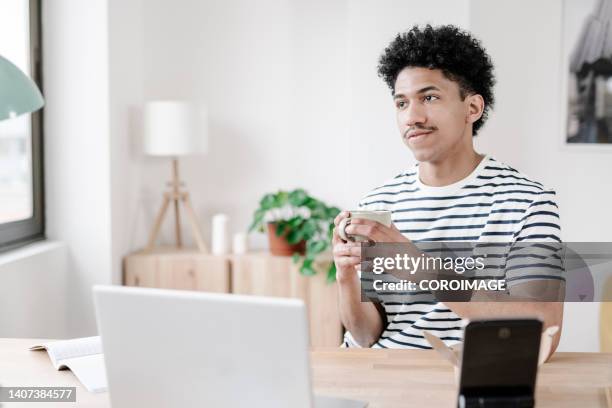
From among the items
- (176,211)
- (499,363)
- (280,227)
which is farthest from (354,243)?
(176,211)

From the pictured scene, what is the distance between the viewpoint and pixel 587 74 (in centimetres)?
319

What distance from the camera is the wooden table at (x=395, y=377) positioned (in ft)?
4.68

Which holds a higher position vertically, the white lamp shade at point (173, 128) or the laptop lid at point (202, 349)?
the white lamp shade at point (173, 128)

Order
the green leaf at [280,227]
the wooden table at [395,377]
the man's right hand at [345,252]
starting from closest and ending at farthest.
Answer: the wooden table at [395,377]
the man's right hand at [345,252]
the green leaf at [280,227]

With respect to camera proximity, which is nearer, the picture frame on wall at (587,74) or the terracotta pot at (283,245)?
the picture frame on wall at (587,74)

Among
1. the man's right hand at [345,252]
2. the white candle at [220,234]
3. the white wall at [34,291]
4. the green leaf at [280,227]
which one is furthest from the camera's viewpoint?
the white candle at [220,234]

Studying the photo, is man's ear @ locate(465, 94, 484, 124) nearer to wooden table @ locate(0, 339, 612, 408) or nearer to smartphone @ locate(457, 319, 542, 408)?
wooden table @ locate(0, 339, 612, 408)

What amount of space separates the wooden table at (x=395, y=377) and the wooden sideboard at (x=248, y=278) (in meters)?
1.45

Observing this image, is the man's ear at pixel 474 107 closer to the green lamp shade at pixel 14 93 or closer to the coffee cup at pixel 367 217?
the coffee cup at pixel 367 217

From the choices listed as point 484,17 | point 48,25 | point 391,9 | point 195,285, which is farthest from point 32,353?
point 484,17

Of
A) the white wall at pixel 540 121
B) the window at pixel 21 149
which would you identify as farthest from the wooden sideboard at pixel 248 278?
the white wall at pixel 540 121

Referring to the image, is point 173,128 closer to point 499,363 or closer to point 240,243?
point 240,243

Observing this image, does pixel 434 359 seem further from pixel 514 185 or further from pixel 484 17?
pixel 484 17

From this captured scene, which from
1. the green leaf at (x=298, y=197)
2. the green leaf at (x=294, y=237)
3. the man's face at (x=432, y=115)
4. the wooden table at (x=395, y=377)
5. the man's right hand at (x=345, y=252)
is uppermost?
the man's face at (x=432, y=115)
